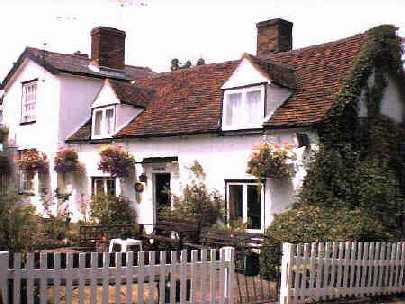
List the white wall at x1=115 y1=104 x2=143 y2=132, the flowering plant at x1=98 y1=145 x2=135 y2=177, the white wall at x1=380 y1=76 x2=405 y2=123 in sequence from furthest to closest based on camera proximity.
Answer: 1. the white wall at x1=115 y1=104 x2=143 y2=132
2. the flowering plant at x1=98 y1=145 x2=135 y2=177
3. the white wall at x1=380 y1=76 x2=405 y2=123

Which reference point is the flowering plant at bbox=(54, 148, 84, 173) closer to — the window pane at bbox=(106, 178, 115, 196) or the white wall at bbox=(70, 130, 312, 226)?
the white wall at bbox=(70, 130, 312, 226)

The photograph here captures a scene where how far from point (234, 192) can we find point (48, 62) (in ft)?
35.0

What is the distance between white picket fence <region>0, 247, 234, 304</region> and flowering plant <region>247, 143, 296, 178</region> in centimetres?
582

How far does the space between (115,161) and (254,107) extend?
540 cm

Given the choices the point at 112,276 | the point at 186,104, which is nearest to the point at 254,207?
the point at 186,104

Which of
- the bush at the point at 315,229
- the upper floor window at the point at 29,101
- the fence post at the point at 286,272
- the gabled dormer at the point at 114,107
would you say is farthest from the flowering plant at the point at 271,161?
the upper floor window at the point at 29,101

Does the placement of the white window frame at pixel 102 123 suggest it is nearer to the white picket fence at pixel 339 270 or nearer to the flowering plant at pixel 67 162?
the flowering plant at pixel 67 162

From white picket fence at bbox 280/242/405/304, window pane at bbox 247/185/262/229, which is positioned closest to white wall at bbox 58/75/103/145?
window pane at bbox 247/185/262/229

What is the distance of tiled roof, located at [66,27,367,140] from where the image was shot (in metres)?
14.1

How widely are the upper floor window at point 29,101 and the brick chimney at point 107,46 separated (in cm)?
291

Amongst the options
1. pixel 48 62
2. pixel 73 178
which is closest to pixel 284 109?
pixel 73 178

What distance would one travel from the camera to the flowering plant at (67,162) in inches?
779

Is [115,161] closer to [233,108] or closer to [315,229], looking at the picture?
[233,108]

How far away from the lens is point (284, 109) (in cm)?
1455
